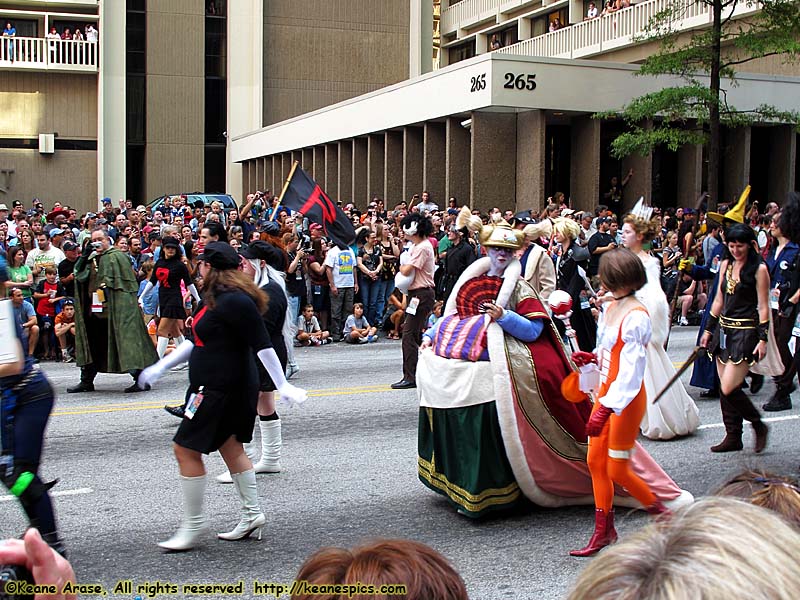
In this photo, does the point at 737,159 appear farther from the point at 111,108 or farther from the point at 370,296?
the point at 111,108

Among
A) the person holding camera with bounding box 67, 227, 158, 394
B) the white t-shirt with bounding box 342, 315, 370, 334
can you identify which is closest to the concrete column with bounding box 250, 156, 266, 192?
the white t-shirt with bounding box 342, 315, 370, 334

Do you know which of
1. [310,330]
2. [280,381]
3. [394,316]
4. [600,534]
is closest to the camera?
[600,534]

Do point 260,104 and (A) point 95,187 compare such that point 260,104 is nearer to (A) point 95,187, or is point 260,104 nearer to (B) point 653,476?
(A) point 95,187

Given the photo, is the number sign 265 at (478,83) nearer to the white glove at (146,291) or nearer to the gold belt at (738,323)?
the white glove at (146,291)

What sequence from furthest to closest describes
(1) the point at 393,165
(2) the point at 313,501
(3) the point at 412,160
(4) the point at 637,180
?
1. (1) the point at 393,165
2. (3) the point at 412,160
3. (4) the point at 637,180
4. (2) the point at 313,501

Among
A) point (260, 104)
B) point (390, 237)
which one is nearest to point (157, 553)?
point (390, 237)

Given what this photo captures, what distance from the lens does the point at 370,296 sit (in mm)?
17172

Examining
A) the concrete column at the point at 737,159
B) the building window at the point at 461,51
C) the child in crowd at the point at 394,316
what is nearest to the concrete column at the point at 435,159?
the concrete column at the point at 737,159

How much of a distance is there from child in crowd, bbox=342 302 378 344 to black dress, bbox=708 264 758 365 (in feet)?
28.6

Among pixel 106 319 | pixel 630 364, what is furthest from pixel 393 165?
pixel 630 364

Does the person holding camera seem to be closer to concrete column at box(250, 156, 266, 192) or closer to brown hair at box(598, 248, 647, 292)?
brown hair at box(598, 248, 647, 292)

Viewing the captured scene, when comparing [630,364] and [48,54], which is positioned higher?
[48,54]

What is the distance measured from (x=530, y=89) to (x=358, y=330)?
29.3 ft

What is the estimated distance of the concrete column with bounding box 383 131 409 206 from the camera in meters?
28.5
